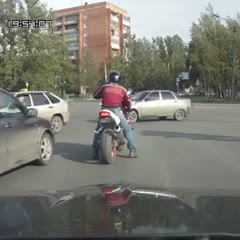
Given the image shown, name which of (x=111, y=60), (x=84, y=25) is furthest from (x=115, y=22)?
(x=111, y=60)

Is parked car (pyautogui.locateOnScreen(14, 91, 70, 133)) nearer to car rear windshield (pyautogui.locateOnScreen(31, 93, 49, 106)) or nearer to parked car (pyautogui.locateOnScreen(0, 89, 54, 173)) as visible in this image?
car rear windshield (pyautogui.locateOnScreen(31, 93, 49, 106))

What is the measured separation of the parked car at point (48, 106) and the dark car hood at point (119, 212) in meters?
14.7

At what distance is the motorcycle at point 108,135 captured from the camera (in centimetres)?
1055

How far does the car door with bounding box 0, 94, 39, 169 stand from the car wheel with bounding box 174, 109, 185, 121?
1532 centimetres

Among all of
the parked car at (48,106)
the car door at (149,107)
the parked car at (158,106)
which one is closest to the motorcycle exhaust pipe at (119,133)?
the parked car at (48,106)

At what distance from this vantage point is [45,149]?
10852 mm

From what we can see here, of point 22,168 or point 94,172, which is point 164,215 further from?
point 22,168

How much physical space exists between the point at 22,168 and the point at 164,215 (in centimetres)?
733

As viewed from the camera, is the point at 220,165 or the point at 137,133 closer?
the point at 220,165

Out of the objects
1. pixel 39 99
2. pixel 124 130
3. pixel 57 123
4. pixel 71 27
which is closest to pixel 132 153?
pixel 124 130

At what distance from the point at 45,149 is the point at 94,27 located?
120656mm

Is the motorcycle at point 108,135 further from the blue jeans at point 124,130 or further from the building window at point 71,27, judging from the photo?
the building window at point 71,27

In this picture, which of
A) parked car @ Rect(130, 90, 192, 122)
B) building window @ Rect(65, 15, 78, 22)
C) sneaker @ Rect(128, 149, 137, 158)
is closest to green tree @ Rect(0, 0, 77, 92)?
parked car @ Rect(130, 90, 192, 122)

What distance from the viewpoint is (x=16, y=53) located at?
61.8 m
